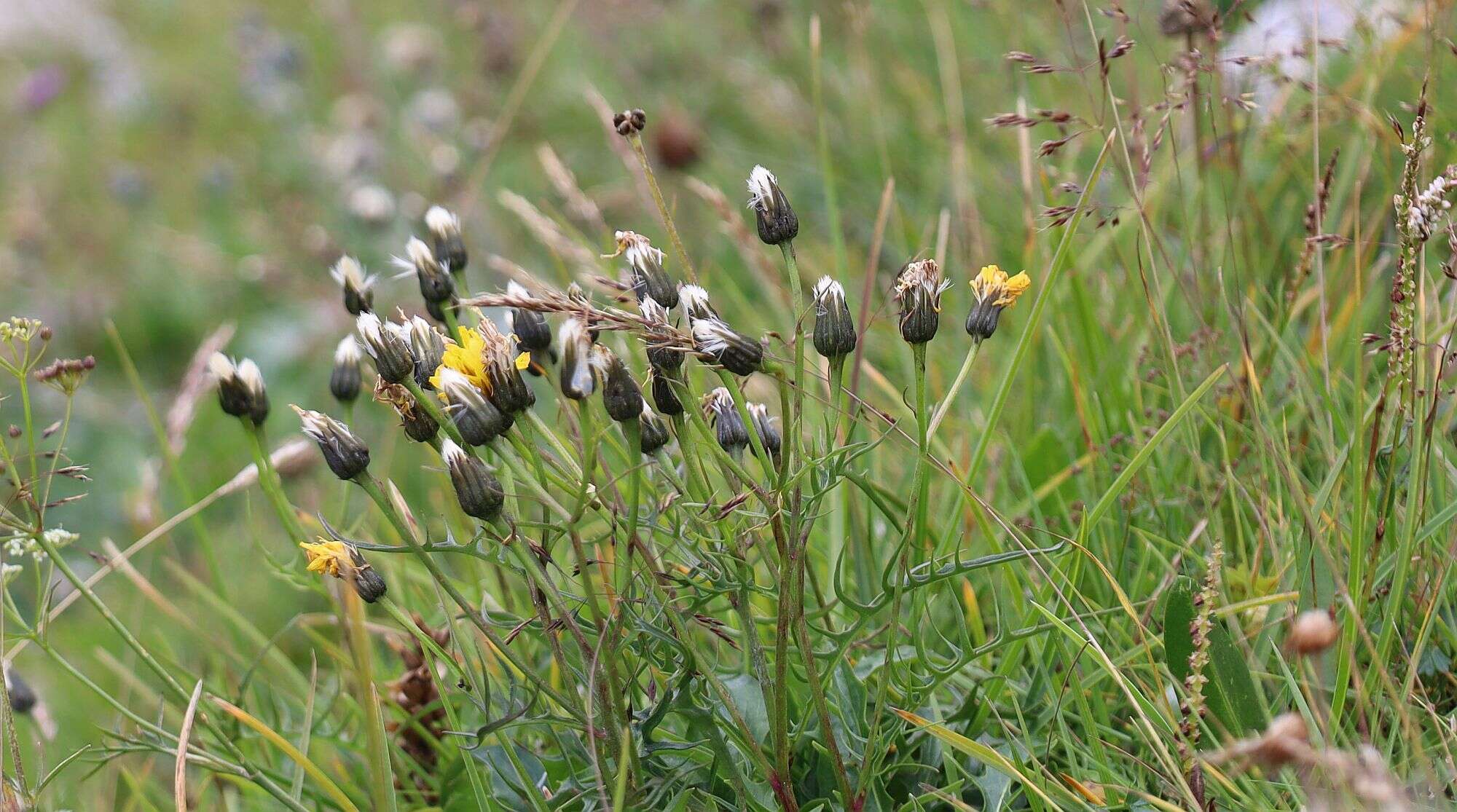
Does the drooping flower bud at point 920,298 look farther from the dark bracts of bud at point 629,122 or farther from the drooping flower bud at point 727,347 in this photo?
the dark bracts of bud at point 629,122

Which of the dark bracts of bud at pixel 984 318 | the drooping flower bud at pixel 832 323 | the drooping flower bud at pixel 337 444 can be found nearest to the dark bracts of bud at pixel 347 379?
the drooping flower bud at pixel 337 444

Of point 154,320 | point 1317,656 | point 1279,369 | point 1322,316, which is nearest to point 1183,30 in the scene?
point 1279,369

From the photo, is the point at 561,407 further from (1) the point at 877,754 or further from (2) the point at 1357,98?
(2) the point at 1357,98

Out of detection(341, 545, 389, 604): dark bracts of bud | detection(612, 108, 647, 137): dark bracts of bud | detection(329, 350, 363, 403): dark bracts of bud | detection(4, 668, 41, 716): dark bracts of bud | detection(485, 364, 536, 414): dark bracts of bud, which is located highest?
detection(612, 108, 647, 137): dark bracts of bud

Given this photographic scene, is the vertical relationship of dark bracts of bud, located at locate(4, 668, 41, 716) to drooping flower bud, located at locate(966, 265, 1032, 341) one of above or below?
below

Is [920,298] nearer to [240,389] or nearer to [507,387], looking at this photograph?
[507,387]

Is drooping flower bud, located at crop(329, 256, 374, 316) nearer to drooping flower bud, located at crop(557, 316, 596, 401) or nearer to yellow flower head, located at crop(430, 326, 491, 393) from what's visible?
yellow flower head, located at crop(430, 326, 491, 393)

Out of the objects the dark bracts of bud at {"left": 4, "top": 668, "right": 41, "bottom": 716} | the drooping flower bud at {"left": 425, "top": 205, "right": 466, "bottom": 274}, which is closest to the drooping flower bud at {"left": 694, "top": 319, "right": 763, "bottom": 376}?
the drooping flower bud at {"left": 425, "top": 205, "right": 466, "bottom": 274}
